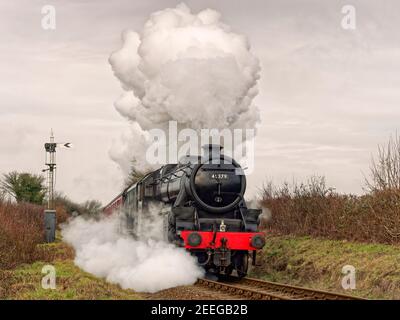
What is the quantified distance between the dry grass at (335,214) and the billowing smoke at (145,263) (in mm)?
4600

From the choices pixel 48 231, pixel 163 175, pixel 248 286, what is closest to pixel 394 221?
pixel 248 286

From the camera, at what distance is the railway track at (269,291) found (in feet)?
38.5

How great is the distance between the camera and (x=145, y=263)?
14.2 metres

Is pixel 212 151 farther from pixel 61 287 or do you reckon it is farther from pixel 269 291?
pixel 61 287

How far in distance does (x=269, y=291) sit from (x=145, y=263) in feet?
9.03

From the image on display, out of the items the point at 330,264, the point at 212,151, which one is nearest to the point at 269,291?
the point at 330,264

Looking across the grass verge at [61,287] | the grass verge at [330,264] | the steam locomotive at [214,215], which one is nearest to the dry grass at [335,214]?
the grass verge at [330,264]

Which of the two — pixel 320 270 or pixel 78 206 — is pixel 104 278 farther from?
pixel 78 206

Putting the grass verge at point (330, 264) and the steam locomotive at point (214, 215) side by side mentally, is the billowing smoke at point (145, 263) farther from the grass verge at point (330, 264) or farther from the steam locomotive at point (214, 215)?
the grass verge at point (330, 264)

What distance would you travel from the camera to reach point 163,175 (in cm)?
1781

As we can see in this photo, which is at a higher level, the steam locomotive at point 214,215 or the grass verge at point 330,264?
the steam locomotive at point 214,215

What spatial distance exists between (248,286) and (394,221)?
4.00m

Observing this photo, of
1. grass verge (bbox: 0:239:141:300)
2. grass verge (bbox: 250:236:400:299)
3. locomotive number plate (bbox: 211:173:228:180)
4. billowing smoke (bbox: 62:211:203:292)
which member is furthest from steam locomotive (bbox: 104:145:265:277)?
grass verge (bbox: 0:239:141:300)
